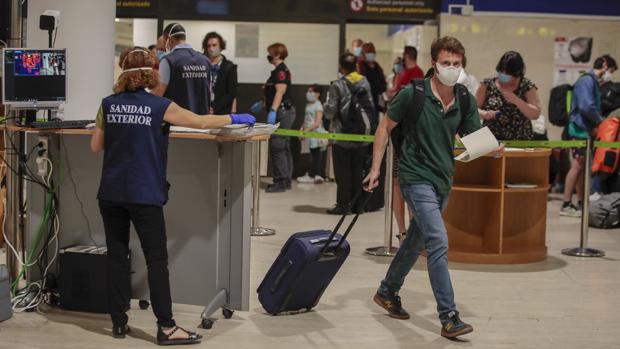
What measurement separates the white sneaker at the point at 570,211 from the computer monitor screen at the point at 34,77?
20.7 ft

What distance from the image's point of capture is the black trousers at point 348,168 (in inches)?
393

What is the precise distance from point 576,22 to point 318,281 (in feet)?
29.2

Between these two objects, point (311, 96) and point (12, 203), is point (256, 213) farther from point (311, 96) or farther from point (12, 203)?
point (311, 96)

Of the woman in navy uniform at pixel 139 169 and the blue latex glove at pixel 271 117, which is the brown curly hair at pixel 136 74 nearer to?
the woman in navy uniform at pixel 139 169

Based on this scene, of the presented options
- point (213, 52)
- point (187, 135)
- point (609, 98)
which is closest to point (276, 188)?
point (213, 52)

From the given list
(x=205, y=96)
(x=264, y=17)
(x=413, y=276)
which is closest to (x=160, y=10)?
(x=264, y=17)

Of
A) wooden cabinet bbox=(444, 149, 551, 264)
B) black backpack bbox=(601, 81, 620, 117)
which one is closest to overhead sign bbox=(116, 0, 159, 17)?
black backpack bbox=(601, 81, 620, 117)

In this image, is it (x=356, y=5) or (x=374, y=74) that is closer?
(x=374, y=74)

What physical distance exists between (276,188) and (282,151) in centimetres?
52

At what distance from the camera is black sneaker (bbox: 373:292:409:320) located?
5797 millimetres

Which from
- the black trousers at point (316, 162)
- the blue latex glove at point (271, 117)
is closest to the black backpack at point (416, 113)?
the blue latex glove at point (271, 117)

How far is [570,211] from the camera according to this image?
34.7 feet

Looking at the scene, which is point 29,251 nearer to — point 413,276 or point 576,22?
point 413,276

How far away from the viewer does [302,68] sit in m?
14.0
